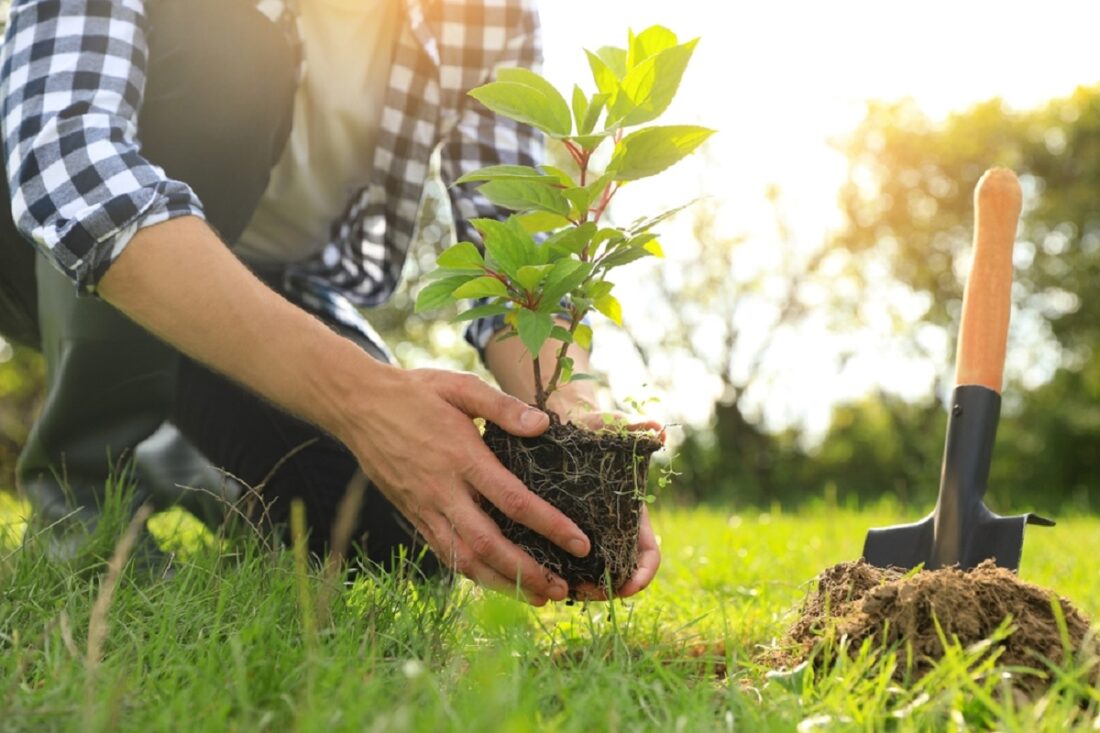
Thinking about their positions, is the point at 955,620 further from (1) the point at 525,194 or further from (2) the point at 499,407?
(1) the point at 525,194

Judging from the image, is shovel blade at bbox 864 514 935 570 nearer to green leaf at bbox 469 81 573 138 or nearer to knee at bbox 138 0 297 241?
green leaf at bbox 469 81 573 138

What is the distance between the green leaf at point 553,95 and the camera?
5.05 feet

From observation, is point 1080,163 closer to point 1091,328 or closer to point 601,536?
point 1091,328

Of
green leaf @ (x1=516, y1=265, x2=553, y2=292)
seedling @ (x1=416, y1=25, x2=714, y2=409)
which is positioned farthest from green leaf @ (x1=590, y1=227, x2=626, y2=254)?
green leaf @ (x1=516, y1=265, x2=553, y2=292)

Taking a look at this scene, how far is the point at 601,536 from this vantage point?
161 cm

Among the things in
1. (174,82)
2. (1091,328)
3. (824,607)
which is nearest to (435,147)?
(174,82)

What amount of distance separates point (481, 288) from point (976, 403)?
1096mm

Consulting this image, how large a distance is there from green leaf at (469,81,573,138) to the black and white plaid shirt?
0.53 meters

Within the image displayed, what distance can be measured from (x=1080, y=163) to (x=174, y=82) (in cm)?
1280

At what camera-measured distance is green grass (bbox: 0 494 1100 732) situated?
1.08 m

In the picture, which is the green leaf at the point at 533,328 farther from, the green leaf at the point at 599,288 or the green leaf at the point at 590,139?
the green leaf at the point at 590,139

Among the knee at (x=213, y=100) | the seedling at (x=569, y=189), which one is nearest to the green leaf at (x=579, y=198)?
the seedling at (x=569, y=189)

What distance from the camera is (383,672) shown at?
125cm

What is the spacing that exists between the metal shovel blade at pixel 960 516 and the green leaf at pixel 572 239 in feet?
2.98
